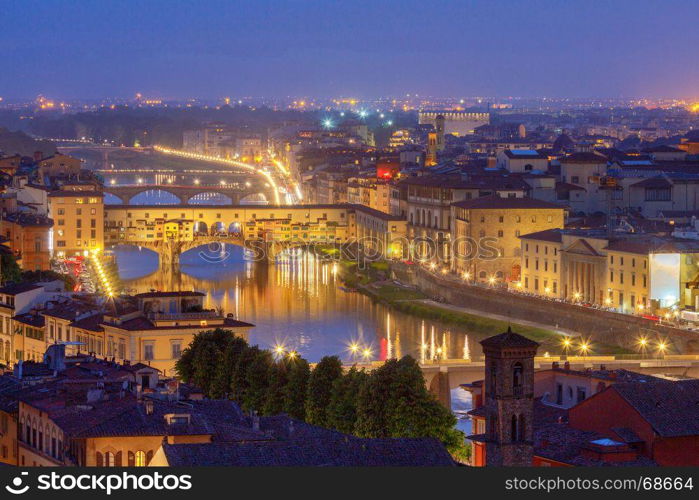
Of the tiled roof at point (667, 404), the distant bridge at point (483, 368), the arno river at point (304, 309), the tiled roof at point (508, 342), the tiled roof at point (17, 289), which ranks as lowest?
the arno river at point (304, 309)

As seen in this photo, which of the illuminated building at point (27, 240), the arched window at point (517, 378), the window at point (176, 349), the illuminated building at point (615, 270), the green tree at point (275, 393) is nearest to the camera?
the arched window at point (517, 378)

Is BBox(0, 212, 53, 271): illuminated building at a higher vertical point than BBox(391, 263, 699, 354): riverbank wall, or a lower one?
higher

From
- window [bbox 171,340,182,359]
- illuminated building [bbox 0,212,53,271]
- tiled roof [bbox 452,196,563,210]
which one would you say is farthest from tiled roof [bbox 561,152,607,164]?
window [bbox 171,340,182,359]

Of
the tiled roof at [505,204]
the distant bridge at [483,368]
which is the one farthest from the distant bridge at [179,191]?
the distant bridge at [483,368]

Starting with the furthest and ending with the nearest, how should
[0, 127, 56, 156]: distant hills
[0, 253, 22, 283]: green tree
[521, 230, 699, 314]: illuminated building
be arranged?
[0, 127, 56, 156]: distant hills < [521, 230, 699, 314]: illuminated building < [0, 253, 22, 283]: green tree

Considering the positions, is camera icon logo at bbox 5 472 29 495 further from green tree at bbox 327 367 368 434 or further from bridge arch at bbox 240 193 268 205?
bridge arch at bbox 240 193 268 205

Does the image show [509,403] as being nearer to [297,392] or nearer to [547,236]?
[297,392]

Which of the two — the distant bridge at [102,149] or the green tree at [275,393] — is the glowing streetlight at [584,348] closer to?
the green tree at [275,393]

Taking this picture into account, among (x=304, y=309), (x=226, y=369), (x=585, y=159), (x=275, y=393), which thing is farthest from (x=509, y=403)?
(x=585, y=159)
